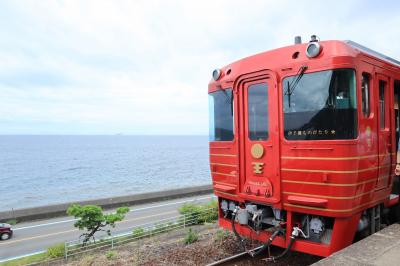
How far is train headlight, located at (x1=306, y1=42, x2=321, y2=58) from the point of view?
4617 millimetres

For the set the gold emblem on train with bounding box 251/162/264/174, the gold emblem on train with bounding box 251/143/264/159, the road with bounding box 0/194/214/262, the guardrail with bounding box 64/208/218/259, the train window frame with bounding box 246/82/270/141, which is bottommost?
the road with bounding box 0/194/214/262

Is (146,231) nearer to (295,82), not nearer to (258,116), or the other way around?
(258,116)

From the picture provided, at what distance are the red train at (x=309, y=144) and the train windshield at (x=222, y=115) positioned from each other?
0.09 feet

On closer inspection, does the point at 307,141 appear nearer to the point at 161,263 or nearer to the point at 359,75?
the point at 359,75

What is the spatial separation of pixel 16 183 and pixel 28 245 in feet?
148

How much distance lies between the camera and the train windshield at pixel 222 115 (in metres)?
6.01

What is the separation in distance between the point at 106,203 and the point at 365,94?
24632 mm

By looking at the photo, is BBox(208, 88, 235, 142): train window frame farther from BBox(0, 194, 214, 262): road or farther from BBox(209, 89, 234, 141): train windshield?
BBox(0, 194, 214, 262): road

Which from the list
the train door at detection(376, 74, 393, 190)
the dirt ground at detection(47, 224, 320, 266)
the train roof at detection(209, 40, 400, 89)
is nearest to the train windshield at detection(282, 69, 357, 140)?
the train roof at detection(209, 40, 400, 89)

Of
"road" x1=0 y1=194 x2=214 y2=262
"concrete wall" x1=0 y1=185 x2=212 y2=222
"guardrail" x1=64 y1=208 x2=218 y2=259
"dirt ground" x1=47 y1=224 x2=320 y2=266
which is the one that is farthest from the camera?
"concrete wall" x1=0 y1=185 x2=212 y2=222

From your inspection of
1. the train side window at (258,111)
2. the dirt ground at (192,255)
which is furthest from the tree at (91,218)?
the train side window at (258,111)

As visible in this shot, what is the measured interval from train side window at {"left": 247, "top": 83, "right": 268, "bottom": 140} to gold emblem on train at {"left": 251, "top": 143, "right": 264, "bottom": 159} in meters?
0.14

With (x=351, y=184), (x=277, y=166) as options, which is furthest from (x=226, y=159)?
(x=351, y=184)

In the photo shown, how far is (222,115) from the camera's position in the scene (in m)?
6.22
